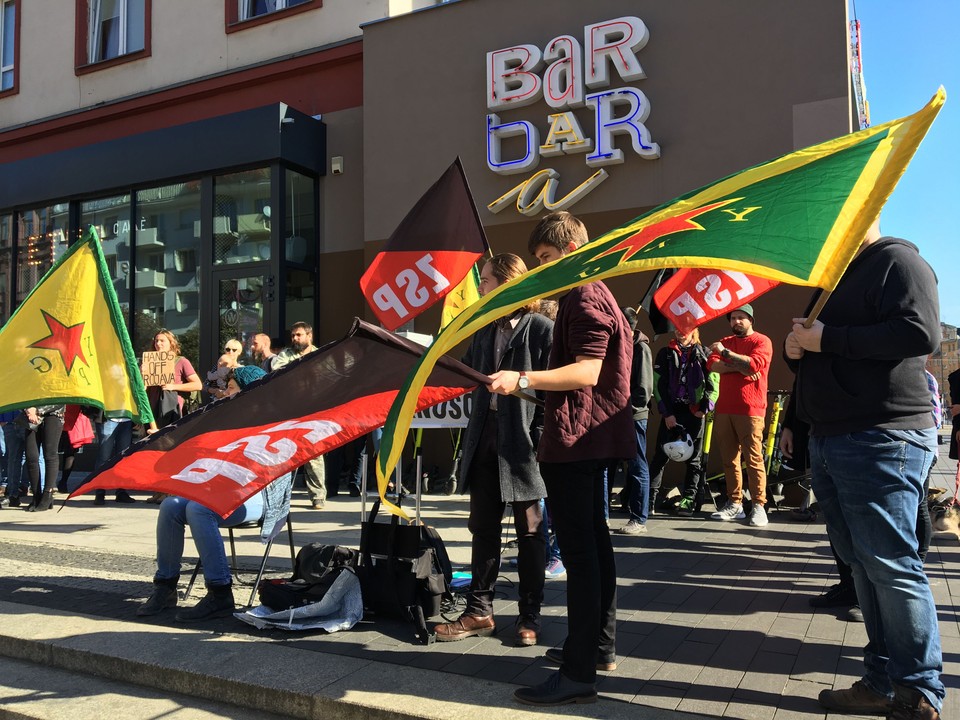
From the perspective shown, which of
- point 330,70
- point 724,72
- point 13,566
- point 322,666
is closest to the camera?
point 322,666

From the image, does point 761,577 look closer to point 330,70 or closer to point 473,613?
point 473,613

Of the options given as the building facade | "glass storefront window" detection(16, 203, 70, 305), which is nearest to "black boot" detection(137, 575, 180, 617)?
the building facade

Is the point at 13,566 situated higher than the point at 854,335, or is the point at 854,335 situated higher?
the point at 854,335

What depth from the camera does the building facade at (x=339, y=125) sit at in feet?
30.6

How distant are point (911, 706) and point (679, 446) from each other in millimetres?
4974

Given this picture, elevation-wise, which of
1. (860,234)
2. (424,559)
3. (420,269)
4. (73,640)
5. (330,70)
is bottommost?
(73,640)

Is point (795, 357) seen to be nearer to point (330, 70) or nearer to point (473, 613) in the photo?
point (473, 613)

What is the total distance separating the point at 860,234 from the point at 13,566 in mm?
6323

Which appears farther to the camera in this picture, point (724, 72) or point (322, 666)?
point (724, 72)

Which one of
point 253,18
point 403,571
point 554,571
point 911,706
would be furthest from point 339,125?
point 911,706

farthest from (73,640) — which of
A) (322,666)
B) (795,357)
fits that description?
(795,357)

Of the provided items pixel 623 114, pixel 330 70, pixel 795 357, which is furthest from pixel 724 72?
pixel 795 357

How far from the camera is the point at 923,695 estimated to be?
9.54 ft

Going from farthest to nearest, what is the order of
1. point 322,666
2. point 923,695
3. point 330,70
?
point 330,70, point 322,666, point 923,695
